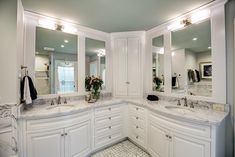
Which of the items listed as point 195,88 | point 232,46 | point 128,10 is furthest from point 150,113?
point 128,10

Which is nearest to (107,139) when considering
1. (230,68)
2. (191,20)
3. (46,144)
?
(46,144)

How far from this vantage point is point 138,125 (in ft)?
8.00

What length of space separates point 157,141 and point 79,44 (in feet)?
7.71

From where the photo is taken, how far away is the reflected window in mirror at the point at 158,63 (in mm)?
2605

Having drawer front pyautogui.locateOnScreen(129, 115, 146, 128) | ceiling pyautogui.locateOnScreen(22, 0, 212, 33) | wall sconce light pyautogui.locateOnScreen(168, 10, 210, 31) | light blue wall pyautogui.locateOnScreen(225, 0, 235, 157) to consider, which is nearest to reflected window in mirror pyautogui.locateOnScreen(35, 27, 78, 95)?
ceiling pyautogui.locateOnScreen(22, 0, 212, 33)

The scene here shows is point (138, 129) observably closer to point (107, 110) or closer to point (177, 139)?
point (107, 110)

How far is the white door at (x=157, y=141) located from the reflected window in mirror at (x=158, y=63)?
91 cm

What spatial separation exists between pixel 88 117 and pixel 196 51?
2.16 metres

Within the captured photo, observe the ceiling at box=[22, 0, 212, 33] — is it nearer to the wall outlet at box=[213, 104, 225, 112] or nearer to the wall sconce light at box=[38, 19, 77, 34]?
the wall sconce light at box=[38, 19, 77, 34]

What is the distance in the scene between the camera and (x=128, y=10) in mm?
1968

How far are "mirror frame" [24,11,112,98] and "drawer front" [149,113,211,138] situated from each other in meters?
1.53

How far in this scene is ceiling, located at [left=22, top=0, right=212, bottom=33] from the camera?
176 cm

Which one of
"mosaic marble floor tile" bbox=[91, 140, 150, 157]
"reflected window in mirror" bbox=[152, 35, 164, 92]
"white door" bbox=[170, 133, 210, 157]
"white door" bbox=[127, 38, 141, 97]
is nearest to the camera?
"white door" bbox=[170, 133, 210, 157]

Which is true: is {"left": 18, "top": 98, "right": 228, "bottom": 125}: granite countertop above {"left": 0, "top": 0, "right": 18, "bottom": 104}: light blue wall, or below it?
below
